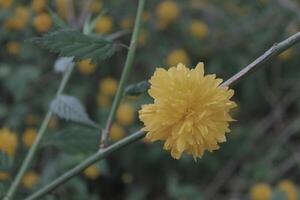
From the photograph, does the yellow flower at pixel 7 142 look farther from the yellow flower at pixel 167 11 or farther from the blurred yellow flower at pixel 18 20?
the yellow flower at pixel 167 11

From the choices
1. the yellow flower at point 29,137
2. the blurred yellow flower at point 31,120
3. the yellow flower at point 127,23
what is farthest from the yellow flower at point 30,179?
the yellow flower at point 127,23

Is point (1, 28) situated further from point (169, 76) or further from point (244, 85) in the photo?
point (169, 76)

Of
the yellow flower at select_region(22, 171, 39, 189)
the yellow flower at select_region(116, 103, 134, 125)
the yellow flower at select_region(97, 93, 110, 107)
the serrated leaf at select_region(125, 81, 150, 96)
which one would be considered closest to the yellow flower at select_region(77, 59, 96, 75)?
the yellow flower at select_region(97, 93, 110, 107)

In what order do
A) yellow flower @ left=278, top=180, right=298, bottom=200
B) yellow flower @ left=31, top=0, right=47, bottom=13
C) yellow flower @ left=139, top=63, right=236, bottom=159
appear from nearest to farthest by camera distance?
Answer: 1. yellow flower @ left=139, top=63, right=236, bottom=159
2. yellow flower @ left=278, top=180, right=298, bottom=200
3. yellow flower @ left=31, top=0, right=47, bottom=13

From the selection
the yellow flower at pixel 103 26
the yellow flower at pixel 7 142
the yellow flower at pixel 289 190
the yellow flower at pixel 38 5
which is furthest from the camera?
the yellow flower at pixel 103 26

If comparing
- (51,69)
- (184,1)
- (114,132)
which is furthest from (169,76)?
(184,1)

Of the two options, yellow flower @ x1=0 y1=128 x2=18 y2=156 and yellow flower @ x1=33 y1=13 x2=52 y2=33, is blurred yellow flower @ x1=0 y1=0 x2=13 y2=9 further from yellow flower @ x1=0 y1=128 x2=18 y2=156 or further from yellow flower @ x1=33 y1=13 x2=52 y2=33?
yellow flower @ x1=0 y1=128 x2=18 y2=156
